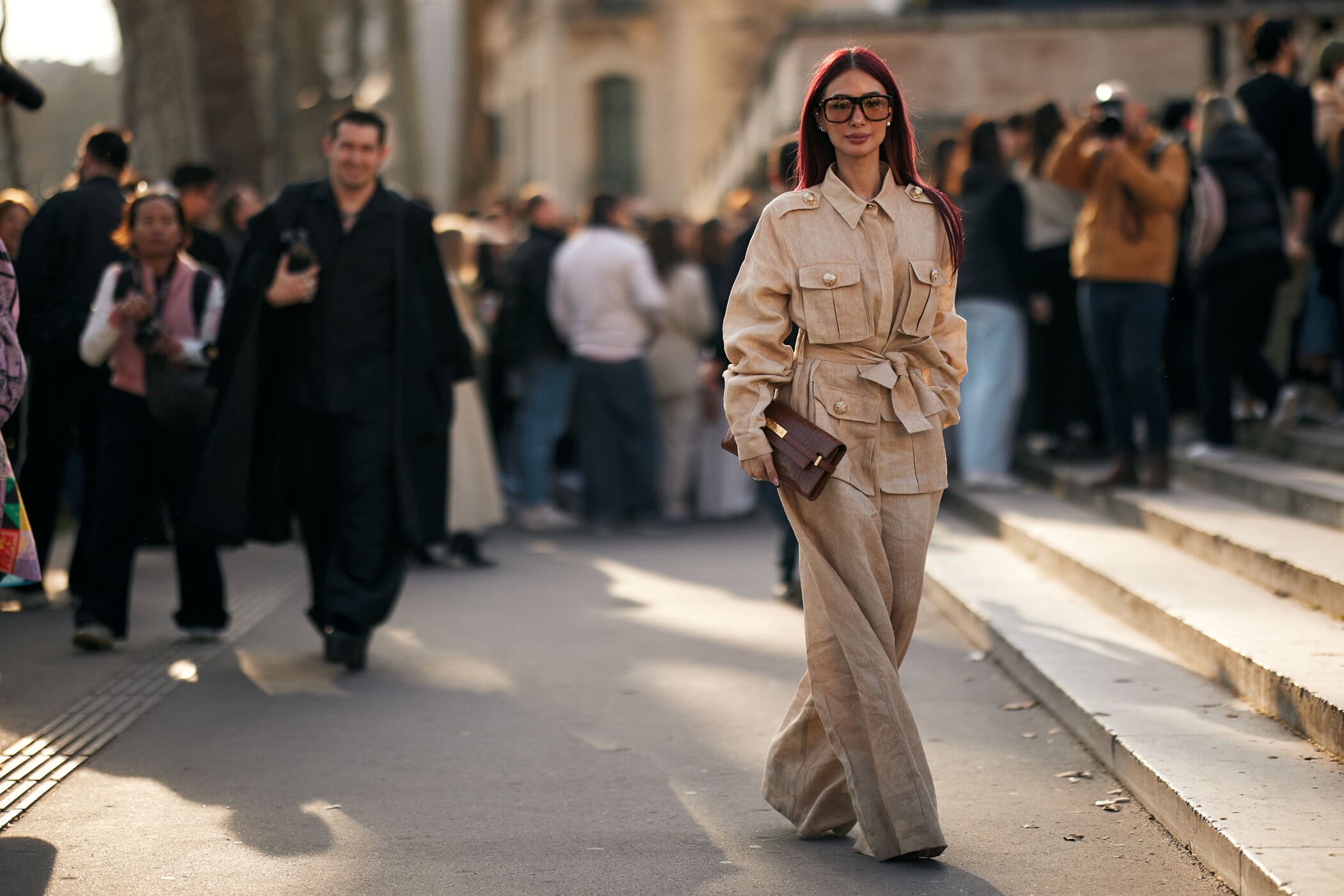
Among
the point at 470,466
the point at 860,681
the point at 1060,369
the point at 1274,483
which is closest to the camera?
the point at 860,681

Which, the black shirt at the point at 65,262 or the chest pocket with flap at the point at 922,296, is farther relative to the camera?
the black shirt at the point at 65,262

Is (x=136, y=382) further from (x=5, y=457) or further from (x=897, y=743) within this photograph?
(x=897, y=743)

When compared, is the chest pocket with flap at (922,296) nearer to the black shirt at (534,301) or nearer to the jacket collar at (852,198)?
the jacket collar at (852,198)

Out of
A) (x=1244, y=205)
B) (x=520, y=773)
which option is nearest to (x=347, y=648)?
(x=520, y=773)

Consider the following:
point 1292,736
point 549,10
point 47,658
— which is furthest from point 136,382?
point 549,10

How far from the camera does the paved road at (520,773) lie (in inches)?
181

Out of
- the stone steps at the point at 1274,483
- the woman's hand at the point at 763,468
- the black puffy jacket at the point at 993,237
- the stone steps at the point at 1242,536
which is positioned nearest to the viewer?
the woman's hand at the point at 763,468

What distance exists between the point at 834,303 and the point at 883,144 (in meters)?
0.47

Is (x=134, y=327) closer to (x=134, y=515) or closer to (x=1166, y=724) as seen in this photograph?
(x=134, y=515)

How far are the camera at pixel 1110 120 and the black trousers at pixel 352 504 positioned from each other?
13.7 ft

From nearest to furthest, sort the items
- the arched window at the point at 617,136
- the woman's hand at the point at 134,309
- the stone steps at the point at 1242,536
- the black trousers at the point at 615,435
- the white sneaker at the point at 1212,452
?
1. the stone steps at the point at 1242,536
2. the woman's hand at the point at 134,309
3. the white sneaker at the point at 1212,452
4. the black trousers at the point at 615,435
5. the arched window at the point at 617,136

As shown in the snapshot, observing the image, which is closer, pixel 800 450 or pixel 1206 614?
pixel 800 450

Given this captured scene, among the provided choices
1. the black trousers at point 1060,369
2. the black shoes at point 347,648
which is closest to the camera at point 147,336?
the black shoes at point 347,648

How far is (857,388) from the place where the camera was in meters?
4.71
